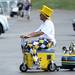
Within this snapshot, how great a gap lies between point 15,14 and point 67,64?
117 ft

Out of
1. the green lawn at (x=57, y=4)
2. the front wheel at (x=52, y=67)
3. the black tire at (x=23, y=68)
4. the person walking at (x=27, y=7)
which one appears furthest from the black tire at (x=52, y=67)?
the green lawn at (x=57, y=4)

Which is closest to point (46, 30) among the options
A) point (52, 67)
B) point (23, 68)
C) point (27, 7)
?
point (52, 67)

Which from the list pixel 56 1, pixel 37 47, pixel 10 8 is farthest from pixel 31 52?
pixel 56 1

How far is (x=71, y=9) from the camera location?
6075cm

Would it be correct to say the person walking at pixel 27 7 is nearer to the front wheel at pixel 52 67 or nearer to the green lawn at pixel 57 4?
the green lawn at pixel 57 4

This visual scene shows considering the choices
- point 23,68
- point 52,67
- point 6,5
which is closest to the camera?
point 52,67

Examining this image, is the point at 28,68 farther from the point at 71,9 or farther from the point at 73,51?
the point at 71,9

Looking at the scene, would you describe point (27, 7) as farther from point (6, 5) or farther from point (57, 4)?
point (57, 4)

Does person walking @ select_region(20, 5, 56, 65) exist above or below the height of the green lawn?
below

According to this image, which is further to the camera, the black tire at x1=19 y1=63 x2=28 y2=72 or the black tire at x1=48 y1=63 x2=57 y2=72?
the black tire at x1=19 y1=63 x2=28 y2=72

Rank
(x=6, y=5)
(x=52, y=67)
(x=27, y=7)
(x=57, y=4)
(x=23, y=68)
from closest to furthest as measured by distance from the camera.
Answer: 1. (x=52, y=67)
2. (x=23, y=68)
3. (x=27, y=7)
4. (x=6, y=5)
5. (x=57, y=4)

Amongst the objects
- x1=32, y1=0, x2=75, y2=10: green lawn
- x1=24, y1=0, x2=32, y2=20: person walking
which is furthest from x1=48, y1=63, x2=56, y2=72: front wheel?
x1=32, y1=0, x2=75, y2=10: green lawn

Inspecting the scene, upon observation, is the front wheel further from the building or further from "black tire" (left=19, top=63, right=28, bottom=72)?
the building

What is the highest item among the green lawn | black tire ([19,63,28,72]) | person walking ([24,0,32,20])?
the green lawn
